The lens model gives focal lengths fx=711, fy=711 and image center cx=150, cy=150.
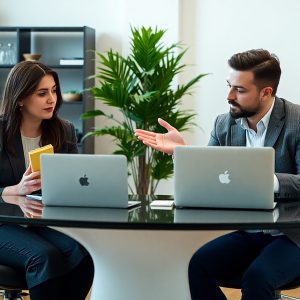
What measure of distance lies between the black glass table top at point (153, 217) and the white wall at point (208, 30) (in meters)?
3.27

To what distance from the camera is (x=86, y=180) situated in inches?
104

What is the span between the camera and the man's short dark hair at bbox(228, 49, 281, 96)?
3.21 metres

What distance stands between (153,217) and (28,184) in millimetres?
777

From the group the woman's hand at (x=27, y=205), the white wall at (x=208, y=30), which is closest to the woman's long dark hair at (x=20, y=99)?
the woman's hand at (x=27, y=205)

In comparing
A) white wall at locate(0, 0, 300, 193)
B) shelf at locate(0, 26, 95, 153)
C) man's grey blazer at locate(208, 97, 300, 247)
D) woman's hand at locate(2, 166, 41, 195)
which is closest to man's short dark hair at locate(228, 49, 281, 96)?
man's grey blazer at locate(208, 97, 300, 247)

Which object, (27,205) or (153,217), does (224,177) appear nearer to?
(153,217)

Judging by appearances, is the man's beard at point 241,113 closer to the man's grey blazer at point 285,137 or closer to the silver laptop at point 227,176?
the man's grey blazer at point 285,137

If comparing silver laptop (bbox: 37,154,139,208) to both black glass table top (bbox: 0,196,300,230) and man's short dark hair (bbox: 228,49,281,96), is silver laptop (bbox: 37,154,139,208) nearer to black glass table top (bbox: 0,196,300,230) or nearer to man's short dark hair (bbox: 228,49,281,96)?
black glass table top (bbox: 0,196,300,230)

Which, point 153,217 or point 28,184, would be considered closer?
point 153,217

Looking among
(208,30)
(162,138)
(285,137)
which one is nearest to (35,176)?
(162,138)

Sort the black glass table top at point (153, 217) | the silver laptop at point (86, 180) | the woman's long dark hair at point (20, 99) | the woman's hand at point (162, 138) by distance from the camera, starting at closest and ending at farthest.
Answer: the black glass table top at point (153, 217) < the silver laptop at point (86, 180) < the woman's hand at point (162, 138) < the woman's long dark hair at point (20, 99)

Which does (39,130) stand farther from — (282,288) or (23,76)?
(282,288)

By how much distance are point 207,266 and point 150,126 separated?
2.64 metres

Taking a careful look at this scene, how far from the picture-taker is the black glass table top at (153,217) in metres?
2.32
